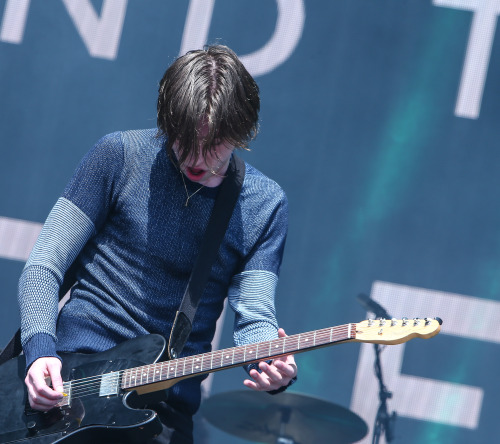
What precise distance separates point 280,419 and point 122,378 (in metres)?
1.67

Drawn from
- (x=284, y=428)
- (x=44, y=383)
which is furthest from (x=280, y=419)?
(x=44, y=383)

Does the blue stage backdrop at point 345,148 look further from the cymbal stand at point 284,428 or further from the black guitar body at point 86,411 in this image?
the black guitar body at point 86,411

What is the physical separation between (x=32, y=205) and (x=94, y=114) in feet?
1.79

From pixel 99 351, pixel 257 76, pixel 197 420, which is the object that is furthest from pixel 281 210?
pixel 197 420

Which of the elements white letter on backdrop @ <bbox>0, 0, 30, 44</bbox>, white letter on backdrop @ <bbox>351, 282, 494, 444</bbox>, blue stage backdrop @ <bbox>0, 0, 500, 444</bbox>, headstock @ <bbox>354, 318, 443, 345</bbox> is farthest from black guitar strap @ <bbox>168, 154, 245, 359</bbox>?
white letter on backdrop @ <bbox>0, 0, 30, 44</bbox>

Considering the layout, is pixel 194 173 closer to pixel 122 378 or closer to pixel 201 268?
pixel 201 268

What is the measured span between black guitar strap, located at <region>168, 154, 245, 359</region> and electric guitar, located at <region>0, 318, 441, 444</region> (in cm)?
5

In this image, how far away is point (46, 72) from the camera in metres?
3.88

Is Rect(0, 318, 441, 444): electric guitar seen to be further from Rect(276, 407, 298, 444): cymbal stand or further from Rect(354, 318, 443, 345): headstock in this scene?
Rect(276, 407, 298, 444): cymbal stand

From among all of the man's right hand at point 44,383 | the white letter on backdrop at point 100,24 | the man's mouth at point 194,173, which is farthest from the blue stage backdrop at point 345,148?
the man's right hand at point 44,383

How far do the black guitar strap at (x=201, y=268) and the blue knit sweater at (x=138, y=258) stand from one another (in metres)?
0.04

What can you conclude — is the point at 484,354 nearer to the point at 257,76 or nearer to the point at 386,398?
the point at 386,398

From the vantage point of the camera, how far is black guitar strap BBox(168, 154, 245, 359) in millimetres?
2254

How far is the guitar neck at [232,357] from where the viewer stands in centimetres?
216
